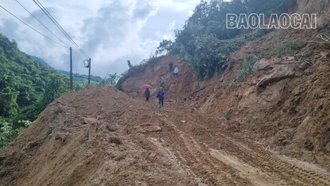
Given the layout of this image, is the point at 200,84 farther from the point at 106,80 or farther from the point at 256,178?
the point at 106,80

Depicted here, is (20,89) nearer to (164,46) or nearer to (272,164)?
(164,46)

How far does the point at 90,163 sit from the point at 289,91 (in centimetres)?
695

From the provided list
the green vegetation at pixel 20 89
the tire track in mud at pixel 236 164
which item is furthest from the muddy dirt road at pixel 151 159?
the green vegetation at pixel 20 89

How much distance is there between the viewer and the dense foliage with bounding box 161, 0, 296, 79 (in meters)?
17.5

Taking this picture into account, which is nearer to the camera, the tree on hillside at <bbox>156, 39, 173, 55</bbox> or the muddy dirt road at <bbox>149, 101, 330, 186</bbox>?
the muddy dirt road at <bbox>149, 101, 330, 186</bbox>

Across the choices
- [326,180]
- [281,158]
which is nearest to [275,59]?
[281,158]

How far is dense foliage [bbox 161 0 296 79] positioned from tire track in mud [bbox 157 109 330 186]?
9447mm

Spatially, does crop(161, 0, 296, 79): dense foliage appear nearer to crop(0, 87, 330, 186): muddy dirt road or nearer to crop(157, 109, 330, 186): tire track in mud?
crop(0, 87, 330, 186): muddy dirt road

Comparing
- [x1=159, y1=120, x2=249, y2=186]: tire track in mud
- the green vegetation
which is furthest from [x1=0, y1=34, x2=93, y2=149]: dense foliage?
[x1=159, y1=120, x2=249, y2=186]: tire track in mud

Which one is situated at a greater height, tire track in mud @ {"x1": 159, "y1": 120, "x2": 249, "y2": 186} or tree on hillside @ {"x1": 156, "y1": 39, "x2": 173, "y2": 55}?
tree on hillside @ {"x1": 156, "y1": 39, "x2": 173, "y2": 55}

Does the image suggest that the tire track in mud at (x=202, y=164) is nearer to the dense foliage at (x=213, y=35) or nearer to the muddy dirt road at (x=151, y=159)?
the muddy dirt road at (x=151, y=159)

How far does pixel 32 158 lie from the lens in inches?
363

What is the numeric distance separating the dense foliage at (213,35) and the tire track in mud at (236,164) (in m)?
9.45

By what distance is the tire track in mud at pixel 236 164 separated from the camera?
4.85 meters
